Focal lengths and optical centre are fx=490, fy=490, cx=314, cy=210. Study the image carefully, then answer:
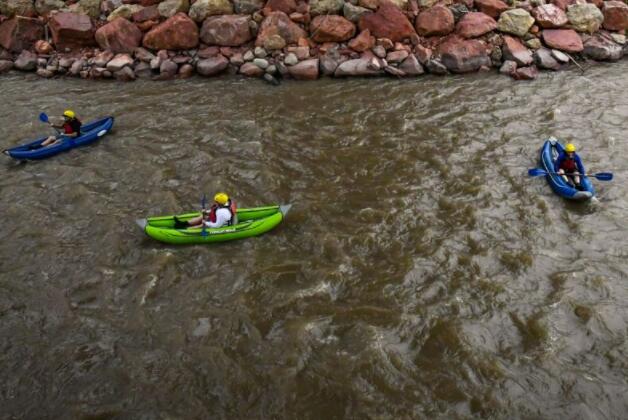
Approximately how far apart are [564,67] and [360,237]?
13528mm

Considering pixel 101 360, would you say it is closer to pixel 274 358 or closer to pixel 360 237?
pixel 274 358

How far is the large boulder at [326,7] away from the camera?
1956 cm

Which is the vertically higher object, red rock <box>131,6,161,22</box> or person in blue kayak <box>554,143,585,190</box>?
red rock <box>131,6,161,22</box>

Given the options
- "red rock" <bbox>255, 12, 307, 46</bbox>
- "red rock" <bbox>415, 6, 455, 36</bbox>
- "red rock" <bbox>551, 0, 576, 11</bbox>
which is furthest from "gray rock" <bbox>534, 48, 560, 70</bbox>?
"red rock" <bbox>255, 12, 307, 46</bbox>

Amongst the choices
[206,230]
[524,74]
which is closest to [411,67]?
[524,74]

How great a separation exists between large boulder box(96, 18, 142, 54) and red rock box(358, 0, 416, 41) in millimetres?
9062

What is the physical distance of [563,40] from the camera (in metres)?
19.3

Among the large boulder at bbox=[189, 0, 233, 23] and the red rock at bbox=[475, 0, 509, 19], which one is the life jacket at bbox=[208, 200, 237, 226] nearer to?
the large boulder at bbox=[189, 0, 233, 23]

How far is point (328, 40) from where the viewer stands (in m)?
19.3

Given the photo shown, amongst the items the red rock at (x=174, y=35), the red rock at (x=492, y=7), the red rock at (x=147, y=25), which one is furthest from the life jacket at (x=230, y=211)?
the red rock at (x=492, y=7)

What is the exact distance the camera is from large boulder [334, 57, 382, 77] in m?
18.6

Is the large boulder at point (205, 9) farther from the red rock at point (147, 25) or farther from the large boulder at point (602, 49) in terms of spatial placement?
the large boulder at point (602, 49)

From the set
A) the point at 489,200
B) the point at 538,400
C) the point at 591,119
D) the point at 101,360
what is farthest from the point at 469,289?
the point at 591,119

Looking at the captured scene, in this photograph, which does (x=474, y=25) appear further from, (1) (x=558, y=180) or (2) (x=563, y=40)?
(1) (x=558, y=180)
